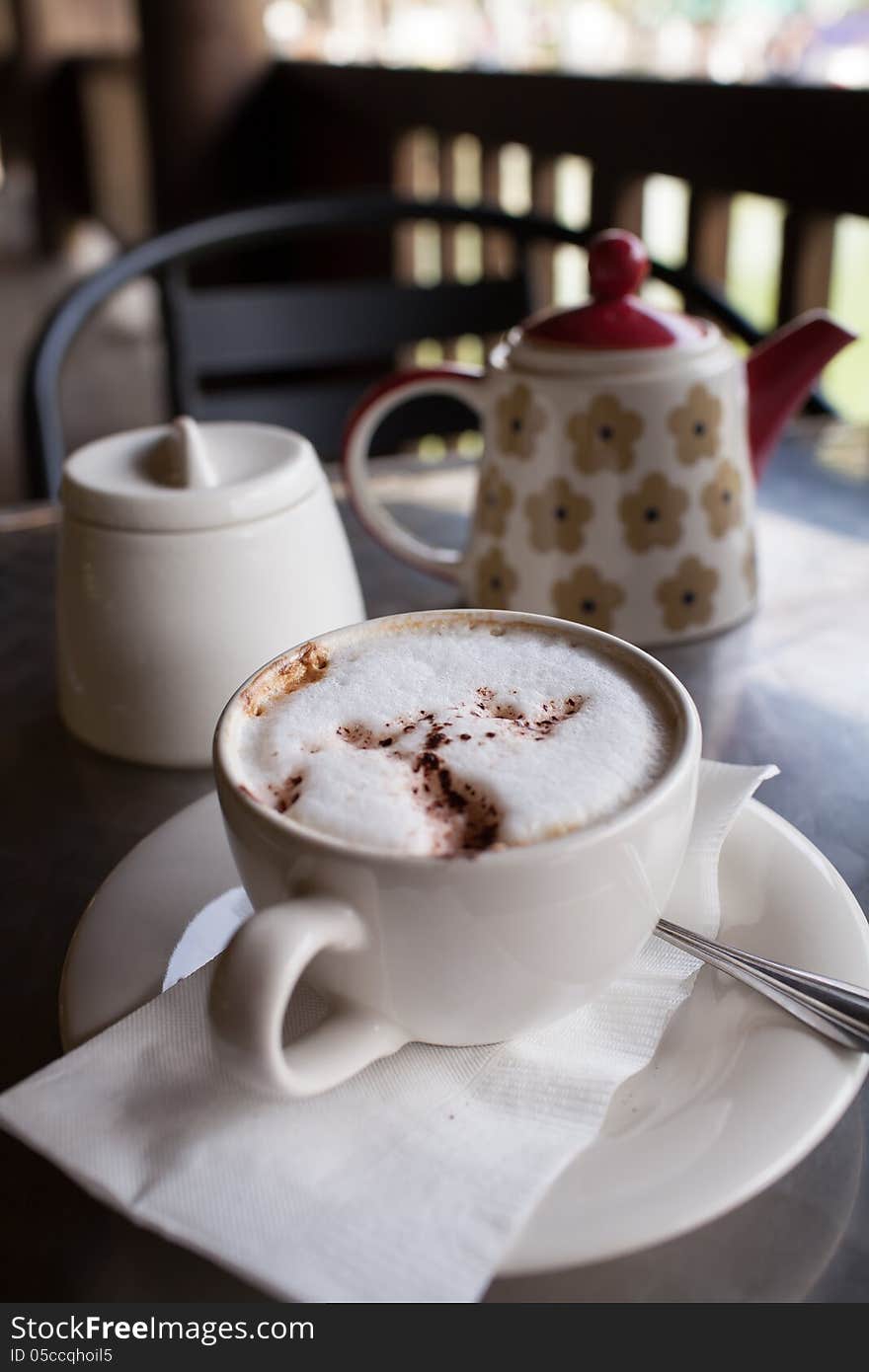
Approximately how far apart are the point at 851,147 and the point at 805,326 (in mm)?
586

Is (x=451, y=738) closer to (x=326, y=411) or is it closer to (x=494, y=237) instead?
(x=326, y=411)

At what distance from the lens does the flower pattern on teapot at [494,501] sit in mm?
696

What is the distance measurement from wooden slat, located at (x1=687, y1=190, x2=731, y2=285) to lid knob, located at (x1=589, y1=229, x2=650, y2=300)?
96 cm

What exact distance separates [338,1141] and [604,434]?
Result: 0.42 metres

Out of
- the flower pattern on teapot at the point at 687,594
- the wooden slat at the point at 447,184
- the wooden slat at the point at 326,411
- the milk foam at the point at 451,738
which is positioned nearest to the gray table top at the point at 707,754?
the flower pattern on teapot at the point at 687,594

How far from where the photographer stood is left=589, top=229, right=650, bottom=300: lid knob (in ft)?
2.21

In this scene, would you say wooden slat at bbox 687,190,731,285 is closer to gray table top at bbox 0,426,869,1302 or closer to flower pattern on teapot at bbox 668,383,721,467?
gray table top at bbox 0,426,869,1302

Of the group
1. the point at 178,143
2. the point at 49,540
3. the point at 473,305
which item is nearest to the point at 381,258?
the point at 178,143

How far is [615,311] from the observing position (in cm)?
67

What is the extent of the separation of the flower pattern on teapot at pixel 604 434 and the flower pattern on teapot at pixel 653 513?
2cm

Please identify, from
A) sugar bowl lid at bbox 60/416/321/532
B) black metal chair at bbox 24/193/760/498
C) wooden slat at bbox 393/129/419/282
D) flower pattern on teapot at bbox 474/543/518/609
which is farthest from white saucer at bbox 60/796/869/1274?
wooden slat at bbox 393/129/419/282

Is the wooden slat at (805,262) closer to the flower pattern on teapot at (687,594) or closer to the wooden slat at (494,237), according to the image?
the wooden slat at (494,237)

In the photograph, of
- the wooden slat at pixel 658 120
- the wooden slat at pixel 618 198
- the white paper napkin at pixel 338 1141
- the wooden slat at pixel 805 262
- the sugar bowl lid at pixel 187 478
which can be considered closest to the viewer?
the white paper napkin at pixel 338 1141

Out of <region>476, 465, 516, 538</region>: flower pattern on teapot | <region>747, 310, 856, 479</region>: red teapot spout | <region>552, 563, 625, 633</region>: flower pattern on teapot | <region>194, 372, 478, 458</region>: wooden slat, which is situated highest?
<region>747, 310, 856, 479</region>: red teapot spout
